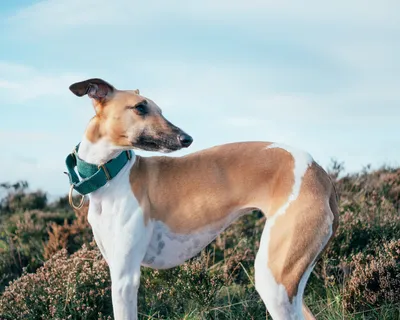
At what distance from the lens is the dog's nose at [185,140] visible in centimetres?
420

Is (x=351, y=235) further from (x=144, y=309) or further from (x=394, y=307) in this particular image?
(x=144, y=309)

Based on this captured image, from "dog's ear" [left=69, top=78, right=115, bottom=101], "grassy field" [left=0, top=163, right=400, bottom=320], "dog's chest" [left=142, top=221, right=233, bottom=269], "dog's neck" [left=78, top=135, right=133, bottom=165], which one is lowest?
"grassy field" [left=0, top=163, right=400, bottom=320]

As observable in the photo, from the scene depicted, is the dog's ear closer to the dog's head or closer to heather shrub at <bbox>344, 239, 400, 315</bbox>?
the dog's head

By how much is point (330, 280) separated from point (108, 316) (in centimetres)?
244

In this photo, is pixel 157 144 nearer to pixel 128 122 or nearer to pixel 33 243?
pixel 128 122

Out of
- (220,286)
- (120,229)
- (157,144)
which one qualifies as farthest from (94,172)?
(220,286)

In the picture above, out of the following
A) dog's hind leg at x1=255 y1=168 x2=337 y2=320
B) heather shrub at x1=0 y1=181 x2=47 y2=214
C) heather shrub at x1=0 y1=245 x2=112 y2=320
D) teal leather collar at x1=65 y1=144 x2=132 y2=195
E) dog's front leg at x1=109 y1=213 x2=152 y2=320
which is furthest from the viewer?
heather shrub at x1=0 y1=181 x2=47 y2=214

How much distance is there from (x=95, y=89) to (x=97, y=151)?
0.45 meters

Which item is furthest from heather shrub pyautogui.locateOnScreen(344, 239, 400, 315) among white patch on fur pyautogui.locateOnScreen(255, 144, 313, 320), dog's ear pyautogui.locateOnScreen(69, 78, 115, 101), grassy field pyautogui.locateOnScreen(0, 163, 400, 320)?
dog's ear pyautogui.locateOnScreen(69, 78, 115, 101)

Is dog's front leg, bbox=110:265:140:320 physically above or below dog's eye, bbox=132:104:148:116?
below

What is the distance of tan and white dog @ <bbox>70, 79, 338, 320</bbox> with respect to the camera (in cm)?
402

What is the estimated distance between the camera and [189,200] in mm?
4457

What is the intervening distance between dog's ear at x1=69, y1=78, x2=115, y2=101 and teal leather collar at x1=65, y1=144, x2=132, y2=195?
45 cm

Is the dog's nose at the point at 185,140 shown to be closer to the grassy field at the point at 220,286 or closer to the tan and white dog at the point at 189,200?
the tan and white dog at the point at 189,200
